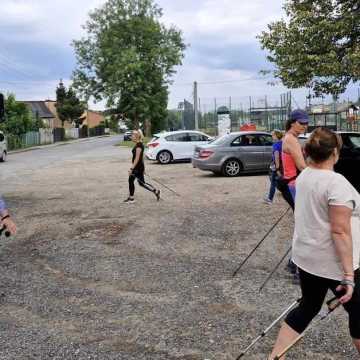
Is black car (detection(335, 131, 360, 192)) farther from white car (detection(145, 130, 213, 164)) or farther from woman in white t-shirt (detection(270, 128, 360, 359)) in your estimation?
white car (detection(145, 130, 213, 164))

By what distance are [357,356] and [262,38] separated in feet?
52.6

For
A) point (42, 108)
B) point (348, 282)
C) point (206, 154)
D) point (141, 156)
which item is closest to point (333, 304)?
point (348, 282)

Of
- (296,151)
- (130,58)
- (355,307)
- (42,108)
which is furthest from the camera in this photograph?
(42,108)

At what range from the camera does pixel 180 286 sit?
220 inches

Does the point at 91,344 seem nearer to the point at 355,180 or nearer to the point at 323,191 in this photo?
the point at 323,191

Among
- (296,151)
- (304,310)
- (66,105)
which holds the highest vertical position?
(66,105)

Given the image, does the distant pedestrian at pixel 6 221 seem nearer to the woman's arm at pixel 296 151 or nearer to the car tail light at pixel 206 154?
the woman's arm at pixel 296 151

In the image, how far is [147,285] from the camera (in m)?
5.68

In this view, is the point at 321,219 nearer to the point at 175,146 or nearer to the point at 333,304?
the point at 333,304

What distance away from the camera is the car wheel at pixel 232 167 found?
1673 cm

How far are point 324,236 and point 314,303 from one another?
1.56 ft

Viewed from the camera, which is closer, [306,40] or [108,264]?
[108,264]

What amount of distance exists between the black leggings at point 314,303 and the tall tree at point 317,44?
1347 cm

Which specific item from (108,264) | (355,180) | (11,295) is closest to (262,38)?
(355,180)
